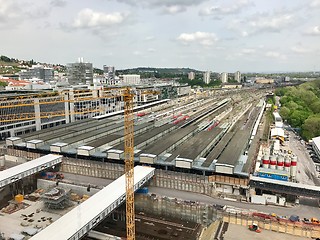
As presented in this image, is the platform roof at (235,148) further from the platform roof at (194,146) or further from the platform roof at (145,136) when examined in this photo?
the platform roof at (145,136)

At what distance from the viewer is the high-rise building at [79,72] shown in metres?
96.3

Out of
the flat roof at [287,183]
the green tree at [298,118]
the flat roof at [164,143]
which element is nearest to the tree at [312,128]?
the green tree at [298,118]

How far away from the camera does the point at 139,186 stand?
24.9 metres

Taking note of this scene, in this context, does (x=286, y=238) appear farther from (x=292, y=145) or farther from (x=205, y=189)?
(x=292, y=145)

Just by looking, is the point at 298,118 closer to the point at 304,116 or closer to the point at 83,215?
the point at 304,116

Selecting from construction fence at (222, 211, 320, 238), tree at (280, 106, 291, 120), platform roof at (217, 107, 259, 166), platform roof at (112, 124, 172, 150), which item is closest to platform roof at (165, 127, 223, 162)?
platform roof at (217, 107, 259, 166)

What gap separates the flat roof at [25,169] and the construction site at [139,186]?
3.8 inches

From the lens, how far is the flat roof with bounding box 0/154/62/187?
85.5ft

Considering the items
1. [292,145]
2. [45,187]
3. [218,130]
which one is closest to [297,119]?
[292,145]

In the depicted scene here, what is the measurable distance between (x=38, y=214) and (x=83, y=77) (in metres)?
78.9

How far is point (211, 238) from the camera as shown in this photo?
67.7ft

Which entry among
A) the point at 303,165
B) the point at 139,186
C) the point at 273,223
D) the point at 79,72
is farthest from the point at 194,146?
the point at 79,72

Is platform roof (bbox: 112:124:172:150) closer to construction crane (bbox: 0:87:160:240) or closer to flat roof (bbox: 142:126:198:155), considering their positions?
flat roof (bbox: 142:126:198:155)

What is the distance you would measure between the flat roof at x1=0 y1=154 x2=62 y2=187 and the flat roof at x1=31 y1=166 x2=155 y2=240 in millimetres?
10025
